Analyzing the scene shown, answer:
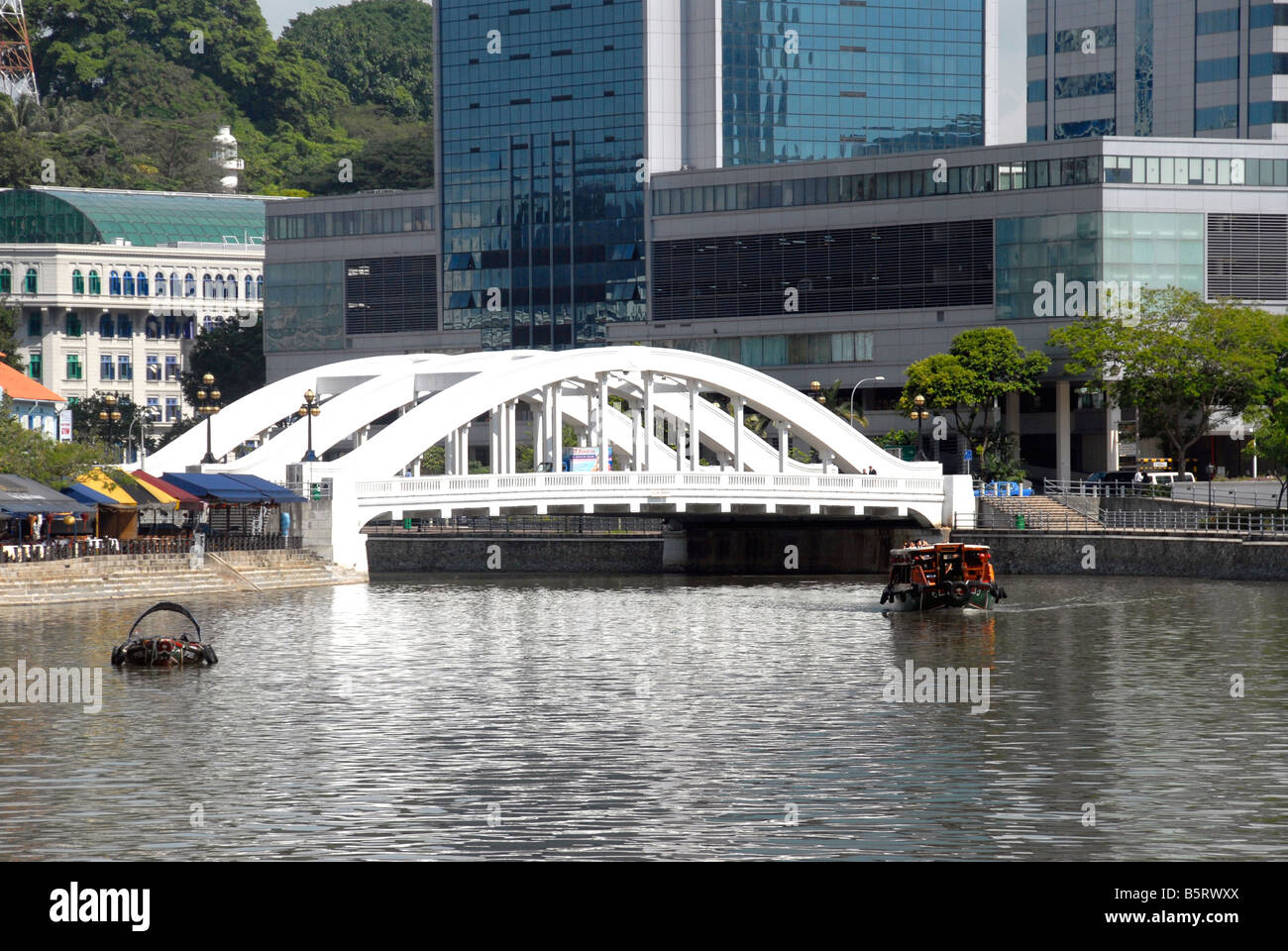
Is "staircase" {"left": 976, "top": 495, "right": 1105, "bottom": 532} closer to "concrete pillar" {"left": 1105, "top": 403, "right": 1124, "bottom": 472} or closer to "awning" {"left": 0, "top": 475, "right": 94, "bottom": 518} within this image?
"concrete pillar" {"left": 1105, "top": 403, "right": 1124, "bottom": 472}

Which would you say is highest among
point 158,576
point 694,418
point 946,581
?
point 694,418

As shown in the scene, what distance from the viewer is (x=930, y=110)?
151 metres

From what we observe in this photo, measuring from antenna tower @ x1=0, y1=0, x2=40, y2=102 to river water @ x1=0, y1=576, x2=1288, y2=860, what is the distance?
102m

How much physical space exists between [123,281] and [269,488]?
8894cm

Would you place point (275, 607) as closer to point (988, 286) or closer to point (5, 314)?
point (988, 286)

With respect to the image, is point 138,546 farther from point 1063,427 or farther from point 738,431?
point 1063,427

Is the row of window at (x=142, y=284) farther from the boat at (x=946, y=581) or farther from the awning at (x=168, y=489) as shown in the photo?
the boat at (x=946, y=581)

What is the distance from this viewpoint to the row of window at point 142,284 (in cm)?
15375

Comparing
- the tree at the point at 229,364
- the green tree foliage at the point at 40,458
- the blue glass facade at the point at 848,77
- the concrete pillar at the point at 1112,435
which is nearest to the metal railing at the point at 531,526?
the green tree foliage at the point at 40,458

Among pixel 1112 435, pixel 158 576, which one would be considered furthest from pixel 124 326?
pixel 158 576

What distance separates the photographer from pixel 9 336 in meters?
140

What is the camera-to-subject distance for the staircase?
288ft

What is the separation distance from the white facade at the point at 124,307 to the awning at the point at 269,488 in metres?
83.0

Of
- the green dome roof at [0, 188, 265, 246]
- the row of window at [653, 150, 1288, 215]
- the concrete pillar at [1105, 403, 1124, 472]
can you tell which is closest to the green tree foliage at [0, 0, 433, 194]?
the green dome roof at [0, 188, 265, 246]
